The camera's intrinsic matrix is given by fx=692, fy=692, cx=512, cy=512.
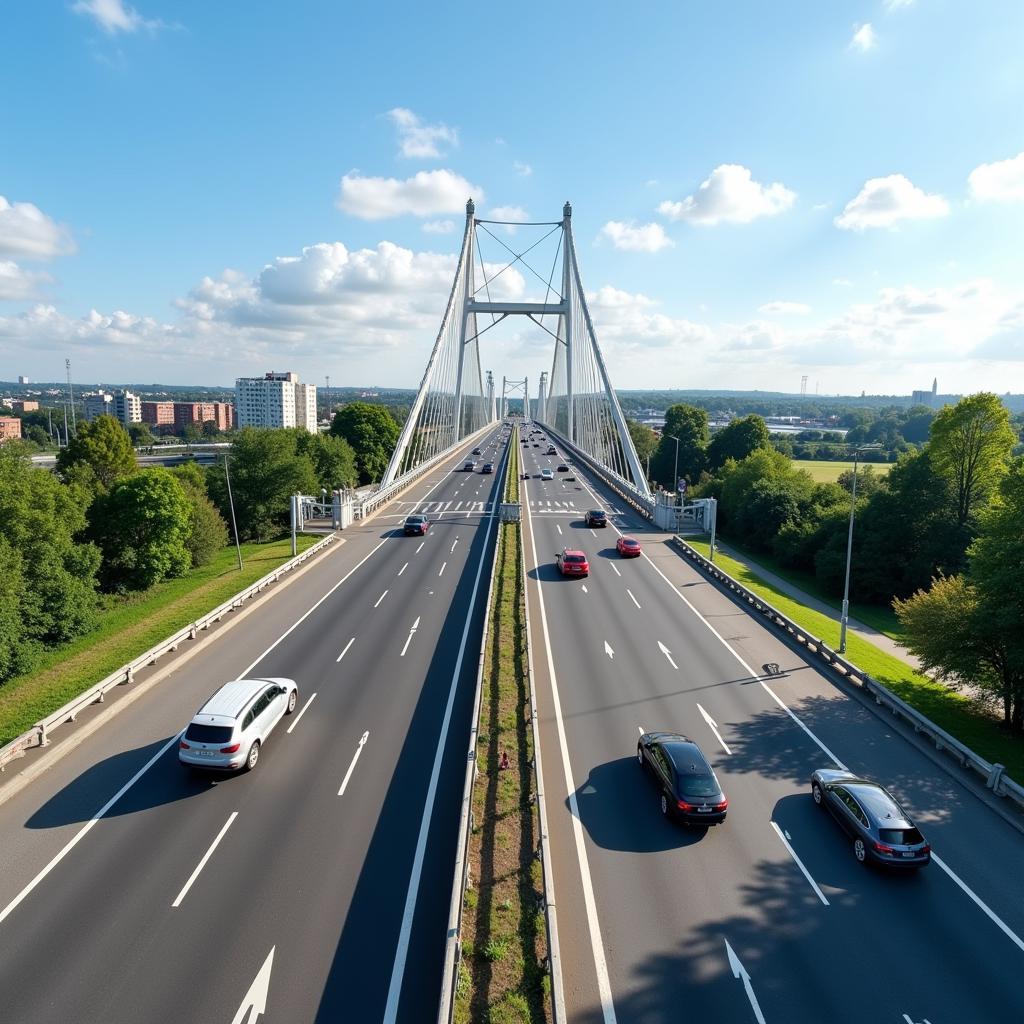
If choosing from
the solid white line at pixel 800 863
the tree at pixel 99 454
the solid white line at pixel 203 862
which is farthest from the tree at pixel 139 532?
the solid white line at pixel 800 863

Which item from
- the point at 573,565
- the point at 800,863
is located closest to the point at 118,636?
the point at 573,565

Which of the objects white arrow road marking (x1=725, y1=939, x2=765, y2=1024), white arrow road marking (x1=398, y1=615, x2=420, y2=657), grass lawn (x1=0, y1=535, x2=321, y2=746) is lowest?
grass lawn (x1=0, y1=535, x2=321, y2=746)

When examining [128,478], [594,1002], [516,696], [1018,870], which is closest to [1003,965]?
[1018,870]

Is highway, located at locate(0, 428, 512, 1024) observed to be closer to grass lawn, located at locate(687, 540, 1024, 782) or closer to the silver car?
the silver car

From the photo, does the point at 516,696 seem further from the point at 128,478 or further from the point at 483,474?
the point at 483,474

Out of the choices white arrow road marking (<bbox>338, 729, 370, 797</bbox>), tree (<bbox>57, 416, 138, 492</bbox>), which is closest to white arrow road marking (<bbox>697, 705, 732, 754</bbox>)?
white arrow road marking (<bbox>338, 729, 370, 797</bbox>)

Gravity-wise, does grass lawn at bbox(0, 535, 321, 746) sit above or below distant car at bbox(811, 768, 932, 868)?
below
